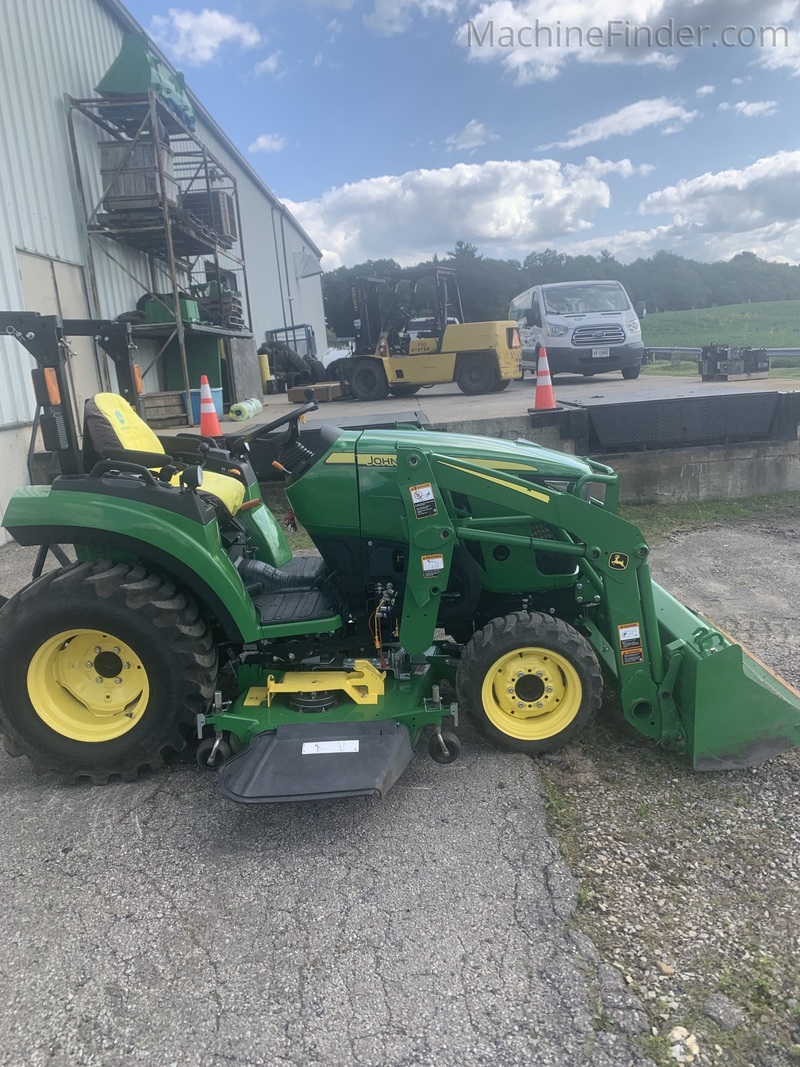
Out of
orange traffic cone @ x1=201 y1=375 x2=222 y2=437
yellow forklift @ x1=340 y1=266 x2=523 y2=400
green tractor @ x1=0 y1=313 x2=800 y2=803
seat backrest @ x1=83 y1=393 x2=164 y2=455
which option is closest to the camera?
green tractor @ x1=0 y1=313 x2=800 y2=803

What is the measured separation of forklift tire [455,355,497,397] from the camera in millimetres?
13211

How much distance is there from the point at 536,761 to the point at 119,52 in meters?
13.2

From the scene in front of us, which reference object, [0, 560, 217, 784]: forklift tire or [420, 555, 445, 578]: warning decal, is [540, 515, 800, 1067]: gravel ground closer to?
[420, 555, 445, 578]: warning decal

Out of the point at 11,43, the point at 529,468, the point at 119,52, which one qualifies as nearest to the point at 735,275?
the point at 119,52

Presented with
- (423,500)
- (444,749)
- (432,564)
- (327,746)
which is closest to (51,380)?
(423,500)

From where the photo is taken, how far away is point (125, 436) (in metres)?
3.44

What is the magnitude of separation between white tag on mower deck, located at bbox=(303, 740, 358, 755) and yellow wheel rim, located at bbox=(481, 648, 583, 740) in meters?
0.58

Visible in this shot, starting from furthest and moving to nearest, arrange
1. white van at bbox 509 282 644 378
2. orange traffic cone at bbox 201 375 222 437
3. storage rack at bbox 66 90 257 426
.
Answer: white van at bbox 509 282 644 378 → storage rack at bbox 66 90 257 426 → orange traffic cone at bbox 201 375 222 437

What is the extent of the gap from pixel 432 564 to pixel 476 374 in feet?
35.3

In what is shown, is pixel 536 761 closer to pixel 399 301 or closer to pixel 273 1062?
pixel 273 1062

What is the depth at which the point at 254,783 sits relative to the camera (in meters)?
2.63

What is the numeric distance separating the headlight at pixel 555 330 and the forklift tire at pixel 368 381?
128 inches

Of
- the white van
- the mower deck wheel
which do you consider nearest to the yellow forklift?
the white van

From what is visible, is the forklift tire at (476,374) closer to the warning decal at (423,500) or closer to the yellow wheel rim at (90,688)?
the warning decal at (423,500)
